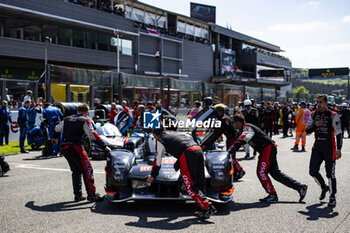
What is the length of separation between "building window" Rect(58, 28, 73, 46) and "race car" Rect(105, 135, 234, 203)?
2956 centimetres

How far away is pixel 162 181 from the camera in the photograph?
574 cm

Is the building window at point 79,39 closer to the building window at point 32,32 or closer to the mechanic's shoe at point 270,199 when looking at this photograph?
the building window at point 32,32

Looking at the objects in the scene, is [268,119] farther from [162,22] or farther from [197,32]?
[197,32]

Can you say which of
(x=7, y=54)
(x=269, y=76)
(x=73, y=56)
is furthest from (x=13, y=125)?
(x=269, y=76)

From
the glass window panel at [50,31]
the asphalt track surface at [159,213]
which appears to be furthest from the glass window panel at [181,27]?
the asphalt track surface at [159,213]

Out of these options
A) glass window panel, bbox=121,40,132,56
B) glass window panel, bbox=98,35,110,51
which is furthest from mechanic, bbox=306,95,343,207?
glass window panel, bbox=121,40,132,56

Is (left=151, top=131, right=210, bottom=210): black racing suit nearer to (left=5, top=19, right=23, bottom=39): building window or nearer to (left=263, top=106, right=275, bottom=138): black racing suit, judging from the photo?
(left=263, top=106, right=275, bottom=138): black racing suit

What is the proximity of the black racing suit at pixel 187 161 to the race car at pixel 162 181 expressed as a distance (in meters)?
0.29

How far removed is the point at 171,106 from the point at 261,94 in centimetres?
1225

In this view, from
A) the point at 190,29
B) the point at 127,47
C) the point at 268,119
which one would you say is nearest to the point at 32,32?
the point at 127,47

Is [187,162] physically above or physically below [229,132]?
below

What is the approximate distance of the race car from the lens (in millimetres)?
5766

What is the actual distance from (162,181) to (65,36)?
30814 millimetres

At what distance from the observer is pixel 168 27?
51.4 metres
